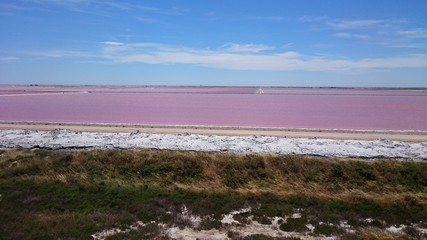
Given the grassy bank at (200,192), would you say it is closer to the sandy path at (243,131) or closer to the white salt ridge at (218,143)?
the white salt ridge at (218,143)

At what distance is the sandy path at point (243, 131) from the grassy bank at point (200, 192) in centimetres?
631

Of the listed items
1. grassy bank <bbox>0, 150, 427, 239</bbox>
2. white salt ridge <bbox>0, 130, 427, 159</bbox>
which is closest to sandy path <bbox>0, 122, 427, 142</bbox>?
white salt ridge <bbox>0, 130, 427, 159</bbox>

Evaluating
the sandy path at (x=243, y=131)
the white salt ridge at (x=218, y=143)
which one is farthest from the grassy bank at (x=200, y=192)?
the sandy path at (x=243, y=131)

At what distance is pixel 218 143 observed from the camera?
63.6 ft

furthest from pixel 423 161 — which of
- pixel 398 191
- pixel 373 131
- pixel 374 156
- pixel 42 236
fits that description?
pixel 42 236

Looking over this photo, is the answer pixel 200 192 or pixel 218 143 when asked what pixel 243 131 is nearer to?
pixel 218 143

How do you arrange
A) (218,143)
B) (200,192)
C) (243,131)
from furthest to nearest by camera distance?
(243,131) → (218,143) → (200,192)

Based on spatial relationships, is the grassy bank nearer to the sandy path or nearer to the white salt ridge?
the white salt ridge

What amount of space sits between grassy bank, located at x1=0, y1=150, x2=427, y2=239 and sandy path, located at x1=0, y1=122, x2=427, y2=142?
20.7 ft

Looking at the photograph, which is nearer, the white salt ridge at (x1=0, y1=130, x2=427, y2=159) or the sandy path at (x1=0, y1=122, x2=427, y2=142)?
the white salt ridge at (x1=0, y1=130, x2=427, y2=159)

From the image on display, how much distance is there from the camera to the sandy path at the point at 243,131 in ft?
70.8

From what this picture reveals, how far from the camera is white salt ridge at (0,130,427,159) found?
57.3ft

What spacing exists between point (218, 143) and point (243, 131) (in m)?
4.81

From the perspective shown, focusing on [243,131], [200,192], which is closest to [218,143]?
[243,131]
